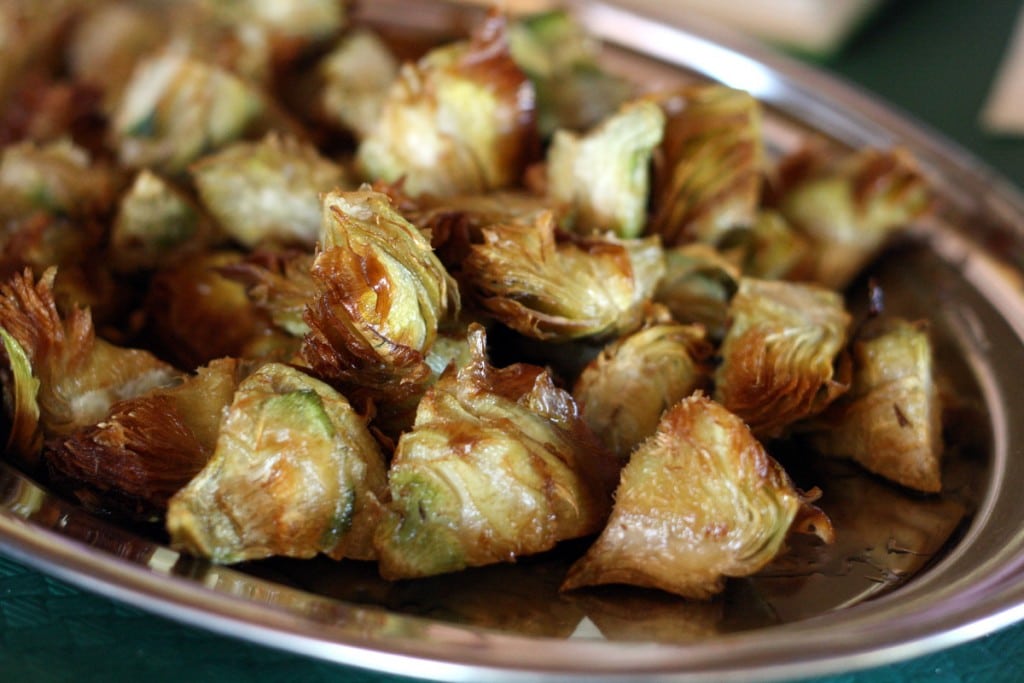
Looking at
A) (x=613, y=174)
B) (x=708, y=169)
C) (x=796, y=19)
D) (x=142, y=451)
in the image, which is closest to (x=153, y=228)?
(x=142, y=451)

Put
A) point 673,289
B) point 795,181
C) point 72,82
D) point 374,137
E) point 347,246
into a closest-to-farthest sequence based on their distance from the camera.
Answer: point 347,246
point 673,289
point 374,137
point 795,181
point 72,82

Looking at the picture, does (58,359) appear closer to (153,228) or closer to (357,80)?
(153,228)

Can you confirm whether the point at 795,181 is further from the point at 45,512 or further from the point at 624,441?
the point at 45,512

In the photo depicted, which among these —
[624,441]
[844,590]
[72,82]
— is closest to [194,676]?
[624,441]

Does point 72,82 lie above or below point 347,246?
below

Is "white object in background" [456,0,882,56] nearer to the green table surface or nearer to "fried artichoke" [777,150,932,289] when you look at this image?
"fried artichoke" [777,150,932,289]

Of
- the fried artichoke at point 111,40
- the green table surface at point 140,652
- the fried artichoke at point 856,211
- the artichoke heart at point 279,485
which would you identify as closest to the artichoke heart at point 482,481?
the artichoke heart at point 279,485
